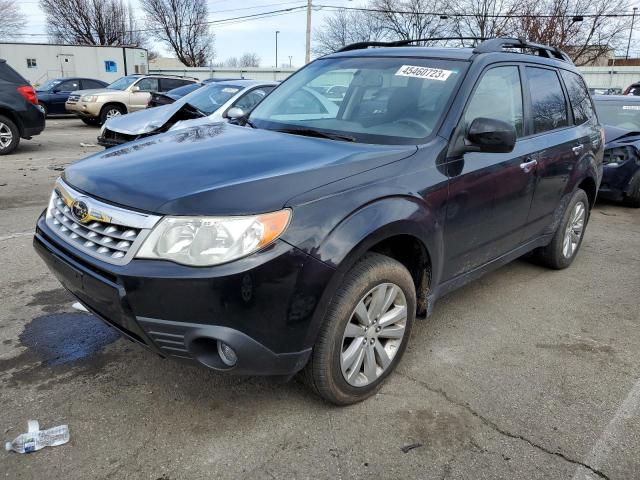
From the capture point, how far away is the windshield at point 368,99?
3.08 m

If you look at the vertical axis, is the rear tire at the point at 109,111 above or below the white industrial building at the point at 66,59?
below

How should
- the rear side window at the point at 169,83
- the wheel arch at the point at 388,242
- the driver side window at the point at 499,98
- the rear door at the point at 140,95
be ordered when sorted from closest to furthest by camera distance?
the wheel arch at the point at 388,242 → the driver side window at the point at 499,98 → the rear door at the point at 140,95 → the rear side window at the point at 169,83

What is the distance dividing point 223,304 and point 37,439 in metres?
1.14

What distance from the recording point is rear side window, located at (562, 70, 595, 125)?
443 centimetres

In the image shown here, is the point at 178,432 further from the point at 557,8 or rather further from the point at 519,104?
the point at 557,8

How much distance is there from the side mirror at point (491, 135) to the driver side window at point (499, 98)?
13 centimetres

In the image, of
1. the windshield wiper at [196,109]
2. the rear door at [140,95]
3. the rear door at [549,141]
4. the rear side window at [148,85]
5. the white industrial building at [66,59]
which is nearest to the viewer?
the rear door at [549,141]

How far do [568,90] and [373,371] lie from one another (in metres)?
3.13

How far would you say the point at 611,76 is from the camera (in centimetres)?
3003

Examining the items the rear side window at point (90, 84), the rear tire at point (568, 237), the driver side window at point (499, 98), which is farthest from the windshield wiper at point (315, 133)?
the rear side window at point (90, 84)

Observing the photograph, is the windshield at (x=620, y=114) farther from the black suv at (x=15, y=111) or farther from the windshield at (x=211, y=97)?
the black suv at (x=15, y=111)

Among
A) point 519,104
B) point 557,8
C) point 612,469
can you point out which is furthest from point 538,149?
point 557,8

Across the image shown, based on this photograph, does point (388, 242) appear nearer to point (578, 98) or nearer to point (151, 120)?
point (578, 98)

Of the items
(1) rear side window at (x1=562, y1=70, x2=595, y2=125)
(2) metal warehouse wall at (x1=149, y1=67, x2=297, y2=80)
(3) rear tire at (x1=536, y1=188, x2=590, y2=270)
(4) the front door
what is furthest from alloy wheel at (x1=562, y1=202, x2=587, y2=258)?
(2) metal warehouse wall at (x1=149, y1=67, x2=297, y2=80)
